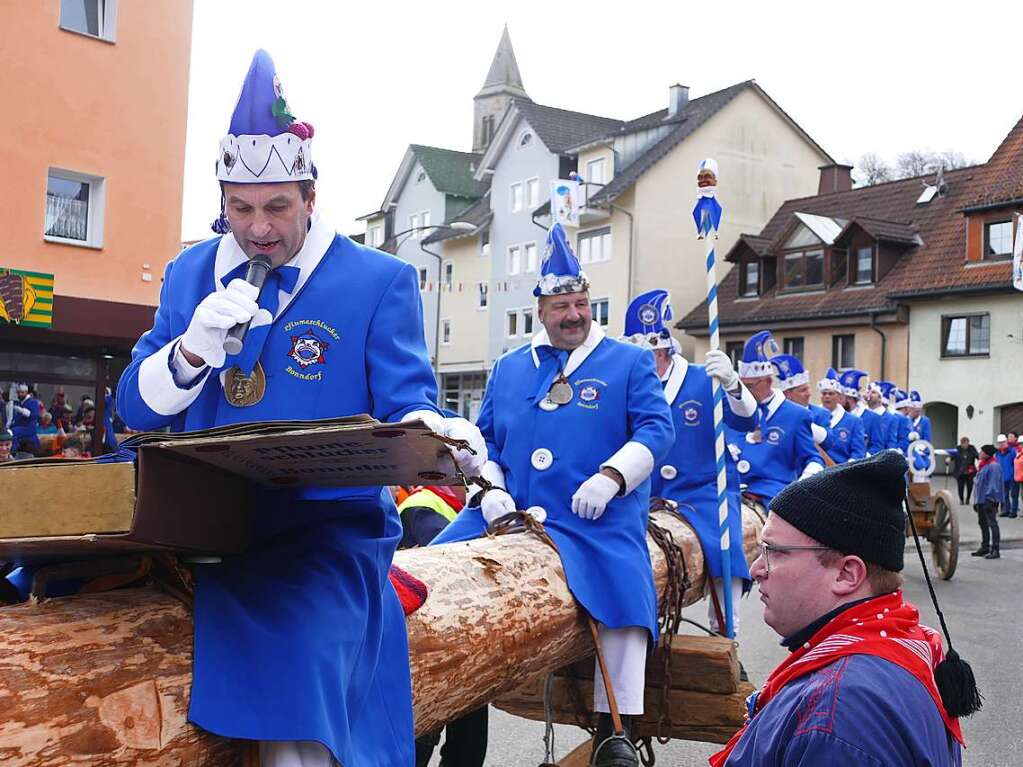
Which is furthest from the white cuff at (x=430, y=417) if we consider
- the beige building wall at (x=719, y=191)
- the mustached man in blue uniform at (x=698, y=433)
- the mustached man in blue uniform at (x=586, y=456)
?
the beige building wall at (x=719, y=191)

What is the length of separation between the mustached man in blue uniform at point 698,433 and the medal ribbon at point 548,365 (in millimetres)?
1349

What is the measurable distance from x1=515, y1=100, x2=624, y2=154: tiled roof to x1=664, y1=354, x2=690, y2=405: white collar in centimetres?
3509

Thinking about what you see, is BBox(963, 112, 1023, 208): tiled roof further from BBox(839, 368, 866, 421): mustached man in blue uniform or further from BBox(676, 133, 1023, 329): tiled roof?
BBox(839, 368, 866, 421): mustached man in blue uniform

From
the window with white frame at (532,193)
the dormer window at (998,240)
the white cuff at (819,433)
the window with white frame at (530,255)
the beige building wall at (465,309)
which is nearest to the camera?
the white cuff at (819,433)

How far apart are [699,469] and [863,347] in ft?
84.7

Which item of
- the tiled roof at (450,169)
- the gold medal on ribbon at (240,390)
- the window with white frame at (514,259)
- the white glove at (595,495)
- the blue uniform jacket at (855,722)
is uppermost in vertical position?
the tiled roof at (450,169)

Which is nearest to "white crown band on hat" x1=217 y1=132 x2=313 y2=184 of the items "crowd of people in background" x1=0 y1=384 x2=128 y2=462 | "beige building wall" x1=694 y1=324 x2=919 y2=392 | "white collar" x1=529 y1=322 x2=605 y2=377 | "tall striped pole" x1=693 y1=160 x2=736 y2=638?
"white collar" x1=529 y1=322 x2=605 y2=377

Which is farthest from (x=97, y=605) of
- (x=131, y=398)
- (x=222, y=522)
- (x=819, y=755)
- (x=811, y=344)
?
(x=811, y=344)

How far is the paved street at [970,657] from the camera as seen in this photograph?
6.03 meters

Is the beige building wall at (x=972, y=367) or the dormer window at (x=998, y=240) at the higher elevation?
the dormer window at (x=998, y=240)

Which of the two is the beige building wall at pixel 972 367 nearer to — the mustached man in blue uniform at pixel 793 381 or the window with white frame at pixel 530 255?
the window with white frame at pixel 530 255

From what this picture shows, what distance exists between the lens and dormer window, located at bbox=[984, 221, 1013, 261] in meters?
28.5

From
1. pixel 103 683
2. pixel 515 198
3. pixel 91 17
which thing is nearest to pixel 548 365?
pixel 103 683

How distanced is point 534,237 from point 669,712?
37080 millimetres
